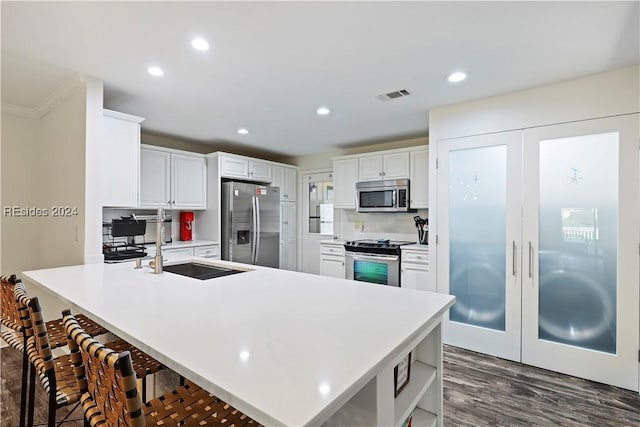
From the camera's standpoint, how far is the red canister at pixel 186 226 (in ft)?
15.0

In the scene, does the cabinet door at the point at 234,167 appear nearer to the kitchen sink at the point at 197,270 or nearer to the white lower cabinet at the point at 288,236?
the white lower cabinet at the point at 288,236

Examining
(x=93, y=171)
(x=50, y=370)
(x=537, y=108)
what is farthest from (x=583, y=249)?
(x=93, y=171)

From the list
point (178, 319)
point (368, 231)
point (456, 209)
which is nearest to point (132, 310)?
point (178, 319)

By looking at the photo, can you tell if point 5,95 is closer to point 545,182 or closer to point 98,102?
point 98,102

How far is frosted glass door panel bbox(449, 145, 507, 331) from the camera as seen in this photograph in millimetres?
2896

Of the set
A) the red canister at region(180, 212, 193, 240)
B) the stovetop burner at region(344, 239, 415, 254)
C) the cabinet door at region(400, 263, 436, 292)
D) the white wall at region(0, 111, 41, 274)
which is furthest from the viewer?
the red canister at region(180, 212, 193, 240)

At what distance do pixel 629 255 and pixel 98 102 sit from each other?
4.31 metres

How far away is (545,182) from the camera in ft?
8.77

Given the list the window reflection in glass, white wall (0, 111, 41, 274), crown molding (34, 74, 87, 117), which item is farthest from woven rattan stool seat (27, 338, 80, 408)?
the window reflection in glass

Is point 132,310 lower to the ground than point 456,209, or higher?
lower

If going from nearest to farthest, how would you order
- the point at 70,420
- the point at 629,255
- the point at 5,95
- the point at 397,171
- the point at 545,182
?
the point at 70,420 < the point at 629,255 < the point at 545,182 < the point at 5,95 < the point at 397,171

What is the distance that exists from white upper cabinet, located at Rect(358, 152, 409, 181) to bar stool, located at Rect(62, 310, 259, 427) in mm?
3699

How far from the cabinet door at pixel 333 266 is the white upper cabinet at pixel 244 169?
5.56 ft

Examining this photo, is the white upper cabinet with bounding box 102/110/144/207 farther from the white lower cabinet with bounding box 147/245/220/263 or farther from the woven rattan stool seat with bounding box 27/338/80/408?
the woven rattan stool seat with bounding box 27/338/80/408
